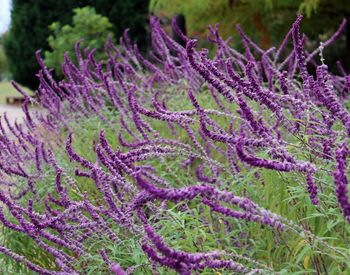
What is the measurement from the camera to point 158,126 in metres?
5.11

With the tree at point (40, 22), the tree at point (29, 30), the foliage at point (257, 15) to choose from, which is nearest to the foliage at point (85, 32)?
the tree at point (40, 22)

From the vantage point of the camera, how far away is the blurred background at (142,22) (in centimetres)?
1095

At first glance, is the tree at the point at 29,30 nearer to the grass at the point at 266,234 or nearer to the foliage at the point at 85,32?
the foliage at the point at 85,32

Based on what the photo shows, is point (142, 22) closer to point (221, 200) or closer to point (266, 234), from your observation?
point (266, 234)

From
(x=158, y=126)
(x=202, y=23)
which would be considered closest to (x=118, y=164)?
(x=158, y=126)

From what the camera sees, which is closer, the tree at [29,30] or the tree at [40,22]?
the tree at [40,22]

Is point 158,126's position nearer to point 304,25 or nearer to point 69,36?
point 304,25

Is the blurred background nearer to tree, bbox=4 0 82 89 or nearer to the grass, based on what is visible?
tree, bbox=4 0 82 89

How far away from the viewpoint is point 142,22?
1764cm

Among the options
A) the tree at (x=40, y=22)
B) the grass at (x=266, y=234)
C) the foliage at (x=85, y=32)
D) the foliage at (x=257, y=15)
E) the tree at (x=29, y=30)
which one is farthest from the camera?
the tree at (x=29, y=30)

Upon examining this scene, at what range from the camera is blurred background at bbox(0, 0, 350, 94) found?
10.9 meters

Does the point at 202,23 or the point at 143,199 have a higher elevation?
the point at 143,199

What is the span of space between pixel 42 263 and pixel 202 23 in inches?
335

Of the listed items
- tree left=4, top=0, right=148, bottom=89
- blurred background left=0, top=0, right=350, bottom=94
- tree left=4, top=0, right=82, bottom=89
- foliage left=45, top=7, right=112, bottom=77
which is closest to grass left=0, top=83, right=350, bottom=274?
blurred background left=0, top=0, right=350, bottom=94
